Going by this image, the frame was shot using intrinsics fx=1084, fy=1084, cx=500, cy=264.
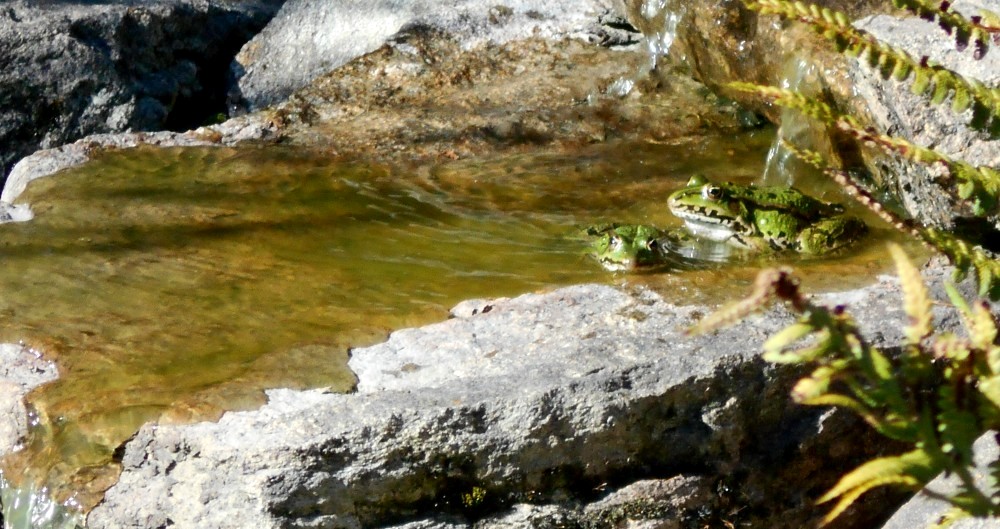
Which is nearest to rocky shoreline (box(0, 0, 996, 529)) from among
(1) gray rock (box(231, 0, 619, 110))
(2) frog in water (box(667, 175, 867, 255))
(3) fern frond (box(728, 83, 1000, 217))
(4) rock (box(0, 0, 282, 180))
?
(2) frog in water (box(667, 175, 867, 255))

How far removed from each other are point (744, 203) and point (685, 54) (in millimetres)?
1765

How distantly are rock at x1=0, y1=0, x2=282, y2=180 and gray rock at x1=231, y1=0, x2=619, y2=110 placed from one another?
0.36 meters

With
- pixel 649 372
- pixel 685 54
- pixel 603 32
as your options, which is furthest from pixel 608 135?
pixel 649 372

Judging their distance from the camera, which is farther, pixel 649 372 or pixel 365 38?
pixel 365 38

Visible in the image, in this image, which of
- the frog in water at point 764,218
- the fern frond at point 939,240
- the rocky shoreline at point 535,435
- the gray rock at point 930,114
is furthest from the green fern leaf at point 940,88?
the frog in water at point 764,218

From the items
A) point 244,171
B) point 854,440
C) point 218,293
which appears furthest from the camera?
point 244,171

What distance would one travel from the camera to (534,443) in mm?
3143

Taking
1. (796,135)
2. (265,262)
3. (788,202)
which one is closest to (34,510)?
(265,262)

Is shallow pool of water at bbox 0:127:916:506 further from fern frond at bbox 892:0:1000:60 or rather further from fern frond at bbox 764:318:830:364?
fern frond at bbox 764:318:830:364

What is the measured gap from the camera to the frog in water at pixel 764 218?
176 inches

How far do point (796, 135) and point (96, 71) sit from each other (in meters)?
4.38

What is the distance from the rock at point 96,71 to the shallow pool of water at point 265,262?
5.07 feet

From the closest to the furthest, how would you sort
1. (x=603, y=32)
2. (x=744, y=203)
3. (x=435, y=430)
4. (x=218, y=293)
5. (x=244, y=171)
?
(x=435, y=430), (x=218, y=293), (x=744, y=203), (x=244, y=171), (x=603, y=32)

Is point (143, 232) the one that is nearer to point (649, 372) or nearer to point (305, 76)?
point (649, 372)
